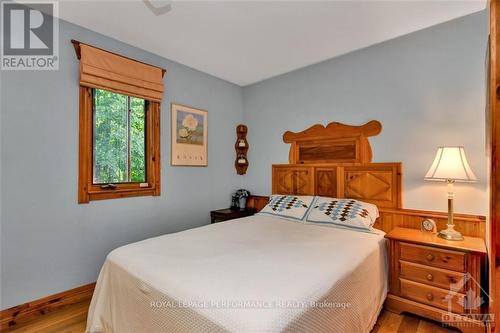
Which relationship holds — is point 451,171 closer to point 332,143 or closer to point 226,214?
point 332,143

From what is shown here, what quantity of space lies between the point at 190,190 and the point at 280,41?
203 cm

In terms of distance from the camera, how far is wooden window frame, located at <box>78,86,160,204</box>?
2.28 metres

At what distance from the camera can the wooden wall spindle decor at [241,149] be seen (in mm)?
3781

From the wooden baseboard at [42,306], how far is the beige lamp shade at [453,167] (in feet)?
10.6

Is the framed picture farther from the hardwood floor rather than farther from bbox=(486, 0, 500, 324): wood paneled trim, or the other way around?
bbox=(486, 0, 500, 324): wood paneled trim

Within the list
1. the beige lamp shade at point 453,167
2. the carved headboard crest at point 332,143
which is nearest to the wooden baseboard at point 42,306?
the carved headboard crest at point 332,143

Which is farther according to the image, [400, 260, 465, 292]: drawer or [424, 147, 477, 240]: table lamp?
[424, 147, 477, 240]: table lamp

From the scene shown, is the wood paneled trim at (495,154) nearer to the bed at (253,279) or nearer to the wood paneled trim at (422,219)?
the bed at (253,279)

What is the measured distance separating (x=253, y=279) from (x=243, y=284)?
3.1 inches

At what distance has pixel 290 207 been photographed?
2.84 metres

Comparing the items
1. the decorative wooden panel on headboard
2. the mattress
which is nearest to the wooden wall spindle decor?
the decorative wooden panel on headboard

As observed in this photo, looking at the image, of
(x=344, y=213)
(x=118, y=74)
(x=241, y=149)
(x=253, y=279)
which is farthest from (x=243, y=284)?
(x=241, y=149)

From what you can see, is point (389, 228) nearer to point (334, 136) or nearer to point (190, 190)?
point (334, 136)

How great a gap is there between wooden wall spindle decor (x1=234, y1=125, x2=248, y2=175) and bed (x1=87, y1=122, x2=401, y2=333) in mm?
1272
